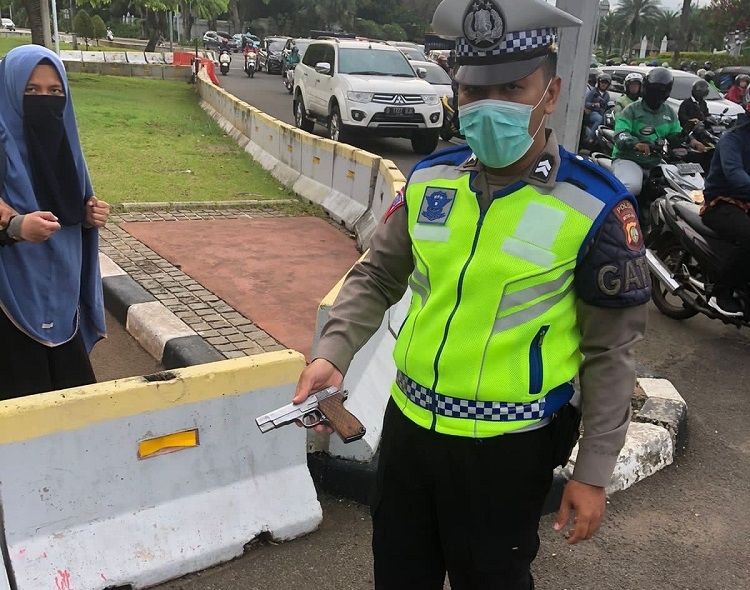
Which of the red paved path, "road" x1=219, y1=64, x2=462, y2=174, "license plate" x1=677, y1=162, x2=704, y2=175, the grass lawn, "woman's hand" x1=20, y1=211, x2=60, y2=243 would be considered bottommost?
"road" x1=219, y1=64, x2=462, y2=174

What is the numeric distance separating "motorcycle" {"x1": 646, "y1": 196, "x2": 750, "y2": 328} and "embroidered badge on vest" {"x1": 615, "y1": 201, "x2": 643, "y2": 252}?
3.83m

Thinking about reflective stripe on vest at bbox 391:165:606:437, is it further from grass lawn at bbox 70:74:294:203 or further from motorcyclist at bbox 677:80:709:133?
motorcyclist at bbox 677:80:709:133

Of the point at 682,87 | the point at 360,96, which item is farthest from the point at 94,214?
the point at 682,87

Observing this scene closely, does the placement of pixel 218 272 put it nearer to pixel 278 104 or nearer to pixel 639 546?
pixel 639 546

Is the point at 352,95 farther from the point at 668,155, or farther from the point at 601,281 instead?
the point at 601,281

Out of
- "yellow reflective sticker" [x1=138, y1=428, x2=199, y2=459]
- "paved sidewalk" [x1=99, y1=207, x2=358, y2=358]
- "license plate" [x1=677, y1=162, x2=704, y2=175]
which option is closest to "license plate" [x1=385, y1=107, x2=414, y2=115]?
"paved sidewalk" [x1=99, y1=207, x2=358, y2=358]

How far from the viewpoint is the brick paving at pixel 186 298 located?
503cm

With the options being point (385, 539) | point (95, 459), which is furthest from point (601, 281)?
point (95, 459)

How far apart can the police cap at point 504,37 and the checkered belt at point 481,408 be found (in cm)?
74

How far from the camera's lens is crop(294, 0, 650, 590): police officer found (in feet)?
5.50

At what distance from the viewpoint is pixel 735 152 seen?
5000 millimetres

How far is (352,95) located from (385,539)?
40.1 ft

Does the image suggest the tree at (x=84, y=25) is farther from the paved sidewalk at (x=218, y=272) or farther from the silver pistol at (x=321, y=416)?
the silver pistol at (x=321, y=416)

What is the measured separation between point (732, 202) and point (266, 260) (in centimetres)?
390
